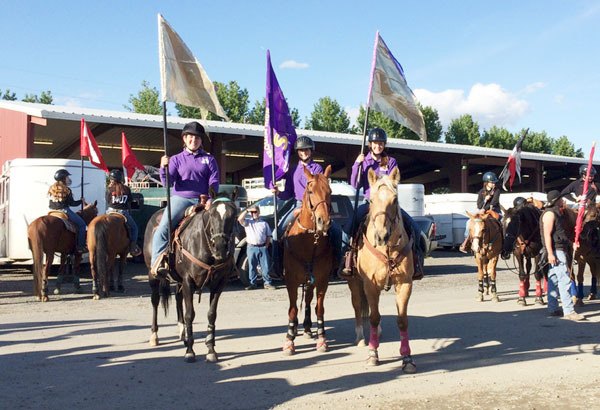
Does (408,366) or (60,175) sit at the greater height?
(60,175)

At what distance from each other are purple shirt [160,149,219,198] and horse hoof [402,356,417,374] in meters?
3.23

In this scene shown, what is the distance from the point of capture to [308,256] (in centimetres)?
824

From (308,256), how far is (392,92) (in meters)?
2.97

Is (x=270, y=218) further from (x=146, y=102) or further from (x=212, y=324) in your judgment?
(x=146, y=102)

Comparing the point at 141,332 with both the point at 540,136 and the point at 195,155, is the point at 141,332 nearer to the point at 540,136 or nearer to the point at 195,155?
the point at 195,155

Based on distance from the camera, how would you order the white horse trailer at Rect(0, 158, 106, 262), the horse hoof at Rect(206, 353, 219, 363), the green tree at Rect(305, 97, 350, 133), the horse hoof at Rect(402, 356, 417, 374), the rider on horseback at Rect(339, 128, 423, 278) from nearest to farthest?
the horse hoof at Rect(402, 356, 417, 374) → the horse hoof at Rect(206, 353, 219, 363) → the rider on horseback at Rect(339, 128, 423, 278) → the white horse trailer at Rect(0, 158, 106, 262) → the green tree at Rect(305, 97, 350, 133)

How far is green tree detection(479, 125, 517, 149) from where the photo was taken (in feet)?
252

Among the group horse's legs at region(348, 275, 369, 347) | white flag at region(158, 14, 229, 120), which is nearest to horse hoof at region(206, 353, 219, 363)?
horse's legs at region(348, 275, 369, 347)

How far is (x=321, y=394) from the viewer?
241 inches

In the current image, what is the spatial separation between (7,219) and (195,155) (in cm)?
1132

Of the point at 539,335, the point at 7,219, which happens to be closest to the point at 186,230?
the point at 539,335

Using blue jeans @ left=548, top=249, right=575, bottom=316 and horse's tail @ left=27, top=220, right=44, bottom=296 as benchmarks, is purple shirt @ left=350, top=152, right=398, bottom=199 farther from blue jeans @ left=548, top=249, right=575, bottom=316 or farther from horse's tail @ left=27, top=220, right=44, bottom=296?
horse's tail @ left=27, top=220, right=44, bottom=296

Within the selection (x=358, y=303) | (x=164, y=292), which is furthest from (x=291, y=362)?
(x=164, y=292)

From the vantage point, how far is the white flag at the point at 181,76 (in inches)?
330
